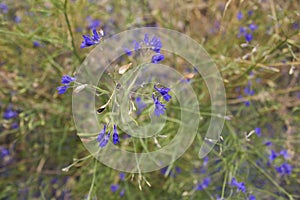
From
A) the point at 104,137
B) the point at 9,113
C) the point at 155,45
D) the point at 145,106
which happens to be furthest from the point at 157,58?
the point at 9,113

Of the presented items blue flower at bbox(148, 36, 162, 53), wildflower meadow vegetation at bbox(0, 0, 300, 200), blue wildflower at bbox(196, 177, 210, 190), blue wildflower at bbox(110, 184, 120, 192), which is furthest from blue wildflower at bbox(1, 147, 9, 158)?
blue flower at bbox(148, 36, 162, 53)

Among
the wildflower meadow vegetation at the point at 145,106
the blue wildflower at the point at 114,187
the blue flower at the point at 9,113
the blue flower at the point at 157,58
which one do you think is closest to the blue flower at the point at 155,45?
the blue flower at the point at 157,58

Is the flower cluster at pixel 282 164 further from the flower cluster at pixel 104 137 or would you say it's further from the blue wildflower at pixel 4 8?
the blue wildflower at pixel 4 8

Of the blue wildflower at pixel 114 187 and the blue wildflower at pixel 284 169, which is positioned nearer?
the blue wildflower at pixel 284 169

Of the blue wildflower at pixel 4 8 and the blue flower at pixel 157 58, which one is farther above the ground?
the blue wildflower at pixel 4 8

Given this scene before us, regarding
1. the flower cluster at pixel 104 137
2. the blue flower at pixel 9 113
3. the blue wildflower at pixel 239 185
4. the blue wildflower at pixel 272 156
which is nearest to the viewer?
the flower cluster at pixel 104 137

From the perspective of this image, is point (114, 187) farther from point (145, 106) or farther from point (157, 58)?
point (157, 58)

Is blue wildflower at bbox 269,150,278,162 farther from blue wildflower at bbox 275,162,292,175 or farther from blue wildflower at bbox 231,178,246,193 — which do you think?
blue wildflower at bbox 231,178,246,193
